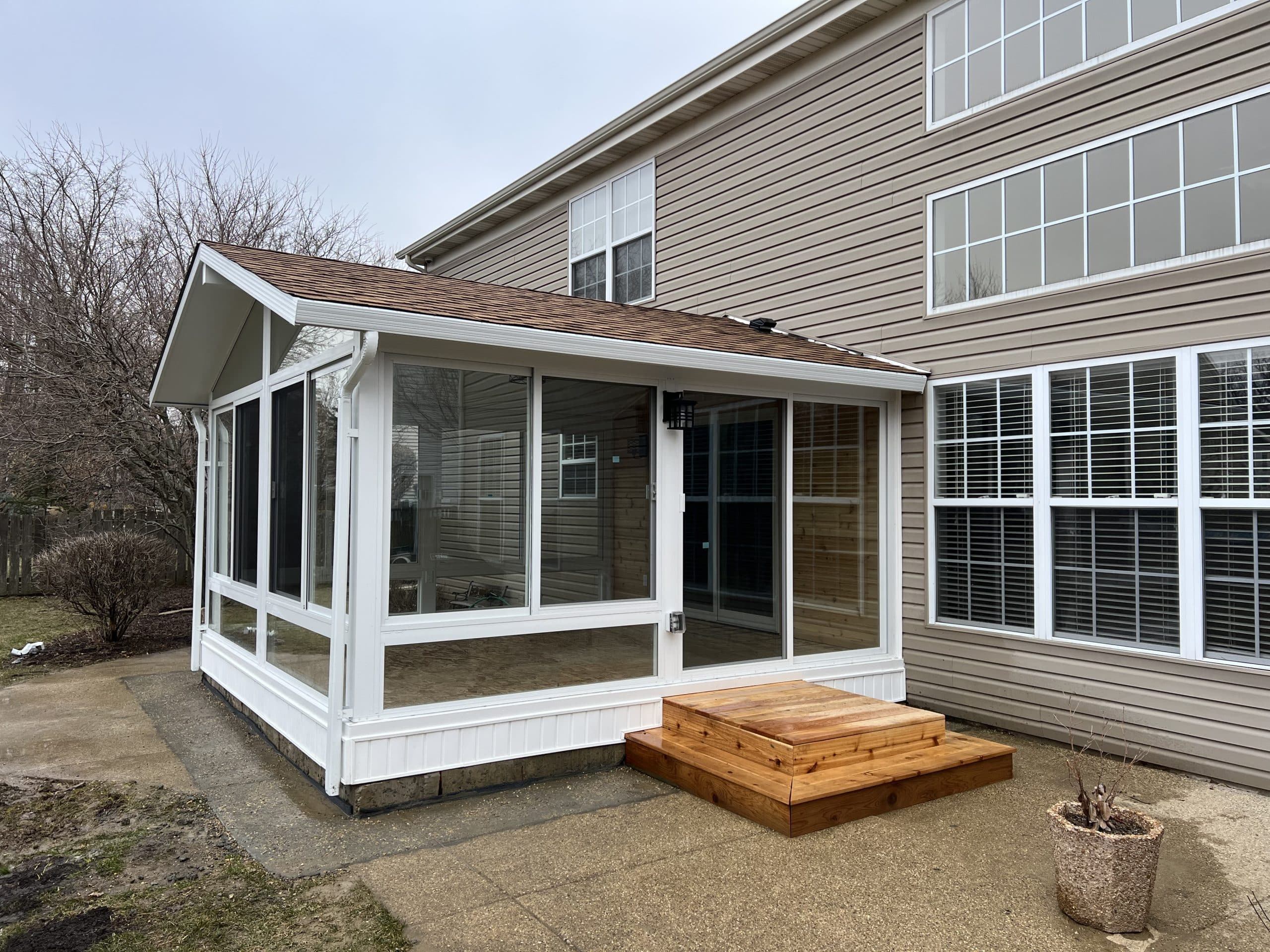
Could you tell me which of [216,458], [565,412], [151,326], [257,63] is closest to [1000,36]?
[565,412]

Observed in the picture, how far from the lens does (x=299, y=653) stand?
507cm

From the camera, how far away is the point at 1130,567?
16.7 feet

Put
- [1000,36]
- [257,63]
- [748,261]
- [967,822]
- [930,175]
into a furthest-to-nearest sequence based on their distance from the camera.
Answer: [257,63] < [748,261] < [930,175] < [1000,36] < [967,822]

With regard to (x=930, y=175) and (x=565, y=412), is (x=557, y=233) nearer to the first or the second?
(x=930, y=175)

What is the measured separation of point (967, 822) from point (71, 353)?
10.2m

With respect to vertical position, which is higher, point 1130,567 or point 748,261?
point 748,261

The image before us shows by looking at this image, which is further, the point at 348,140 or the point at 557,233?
the point at 348,140

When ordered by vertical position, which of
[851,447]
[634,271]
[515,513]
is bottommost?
[515,513]

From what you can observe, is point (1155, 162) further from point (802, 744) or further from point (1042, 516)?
point (802, 744)

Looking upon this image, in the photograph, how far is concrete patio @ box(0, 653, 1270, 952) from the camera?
309cm

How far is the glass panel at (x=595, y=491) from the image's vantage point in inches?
191

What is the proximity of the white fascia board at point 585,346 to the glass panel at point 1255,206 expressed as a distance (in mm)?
2025

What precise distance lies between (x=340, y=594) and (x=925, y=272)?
449cm

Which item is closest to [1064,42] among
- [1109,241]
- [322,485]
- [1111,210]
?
[1111,210]
